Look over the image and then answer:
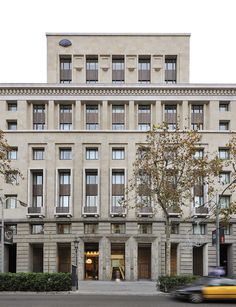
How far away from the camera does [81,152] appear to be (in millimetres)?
61531

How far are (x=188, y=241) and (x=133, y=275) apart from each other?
7541 mm

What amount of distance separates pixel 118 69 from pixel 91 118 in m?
7.47

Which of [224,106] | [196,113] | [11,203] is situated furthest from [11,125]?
[224,106]

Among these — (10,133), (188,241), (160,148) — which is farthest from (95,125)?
(160,148)

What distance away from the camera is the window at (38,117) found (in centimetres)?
6344

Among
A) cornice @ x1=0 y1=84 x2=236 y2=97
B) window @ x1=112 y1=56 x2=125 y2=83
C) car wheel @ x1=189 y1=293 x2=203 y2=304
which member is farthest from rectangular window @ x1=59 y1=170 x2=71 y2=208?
car wheel @ x1=189 y1=293 x2=203 y2=304

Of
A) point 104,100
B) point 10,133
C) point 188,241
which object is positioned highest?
point 104,100

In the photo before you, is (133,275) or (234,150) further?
(133,275)

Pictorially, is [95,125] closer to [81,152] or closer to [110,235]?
[81,152]

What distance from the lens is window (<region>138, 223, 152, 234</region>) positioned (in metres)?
60.2

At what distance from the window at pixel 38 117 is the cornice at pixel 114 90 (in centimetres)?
198

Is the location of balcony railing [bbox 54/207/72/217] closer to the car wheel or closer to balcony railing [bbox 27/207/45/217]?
balcony railing [bbox 27/207/45/217]

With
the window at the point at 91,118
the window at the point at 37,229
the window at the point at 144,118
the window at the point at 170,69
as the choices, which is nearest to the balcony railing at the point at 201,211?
the window at the point at 144,118

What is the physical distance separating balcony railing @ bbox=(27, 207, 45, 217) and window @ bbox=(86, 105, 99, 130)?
38.3ft
